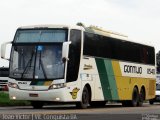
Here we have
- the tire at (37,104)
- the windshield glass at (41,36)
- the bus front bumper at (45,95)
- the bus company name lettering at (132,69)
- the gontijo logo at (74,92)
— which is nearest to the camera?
the bus front bumper at (45,95)

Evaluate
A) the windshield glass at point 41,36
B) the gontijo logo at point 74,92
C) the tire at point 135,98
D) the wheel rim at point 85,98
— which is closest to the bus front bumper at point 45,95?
the gontijo logo at point 74,92

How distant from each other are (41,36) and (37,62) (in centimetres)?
127

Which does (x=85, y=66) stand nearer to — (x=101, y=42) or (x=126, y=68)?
(x=101, y=42)

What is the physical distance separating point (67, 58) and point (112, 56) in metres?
Answer: 5.53

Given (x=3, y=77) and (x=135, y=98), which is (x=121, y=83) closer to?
(x=135, y=98)

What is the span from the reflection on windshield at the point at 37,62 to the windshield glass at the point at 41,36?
35 centimetres

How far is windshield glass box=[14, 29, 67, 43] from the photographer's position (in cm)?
2806

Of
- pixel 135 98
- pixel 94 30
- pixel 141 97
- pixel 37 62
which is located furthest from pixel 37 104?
pixel 141 97

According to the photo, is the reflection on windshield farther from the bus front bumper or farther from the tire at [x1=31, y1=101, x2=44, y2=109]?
the tire at [x1=31, y1=101, x2=44, y2=109]

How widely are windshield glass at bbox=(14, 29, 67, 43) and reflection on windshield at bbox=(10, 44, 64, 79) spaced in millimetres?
349

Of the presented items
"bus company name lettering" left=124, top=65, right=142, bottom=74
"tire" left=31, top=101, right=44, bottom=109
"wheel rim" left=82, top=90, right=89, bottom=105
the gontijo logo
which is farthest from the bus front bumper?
"bus company name lettering" left=124, top=65, right=142, bottom=74

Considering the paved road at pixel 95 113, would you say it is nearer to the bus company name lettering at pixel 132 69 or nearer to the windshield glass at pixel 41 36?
the windshield glass at pixel 41 36

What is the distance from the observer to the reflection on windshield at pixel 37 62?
27.6 metres

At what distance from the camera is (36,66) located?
2781 cm
